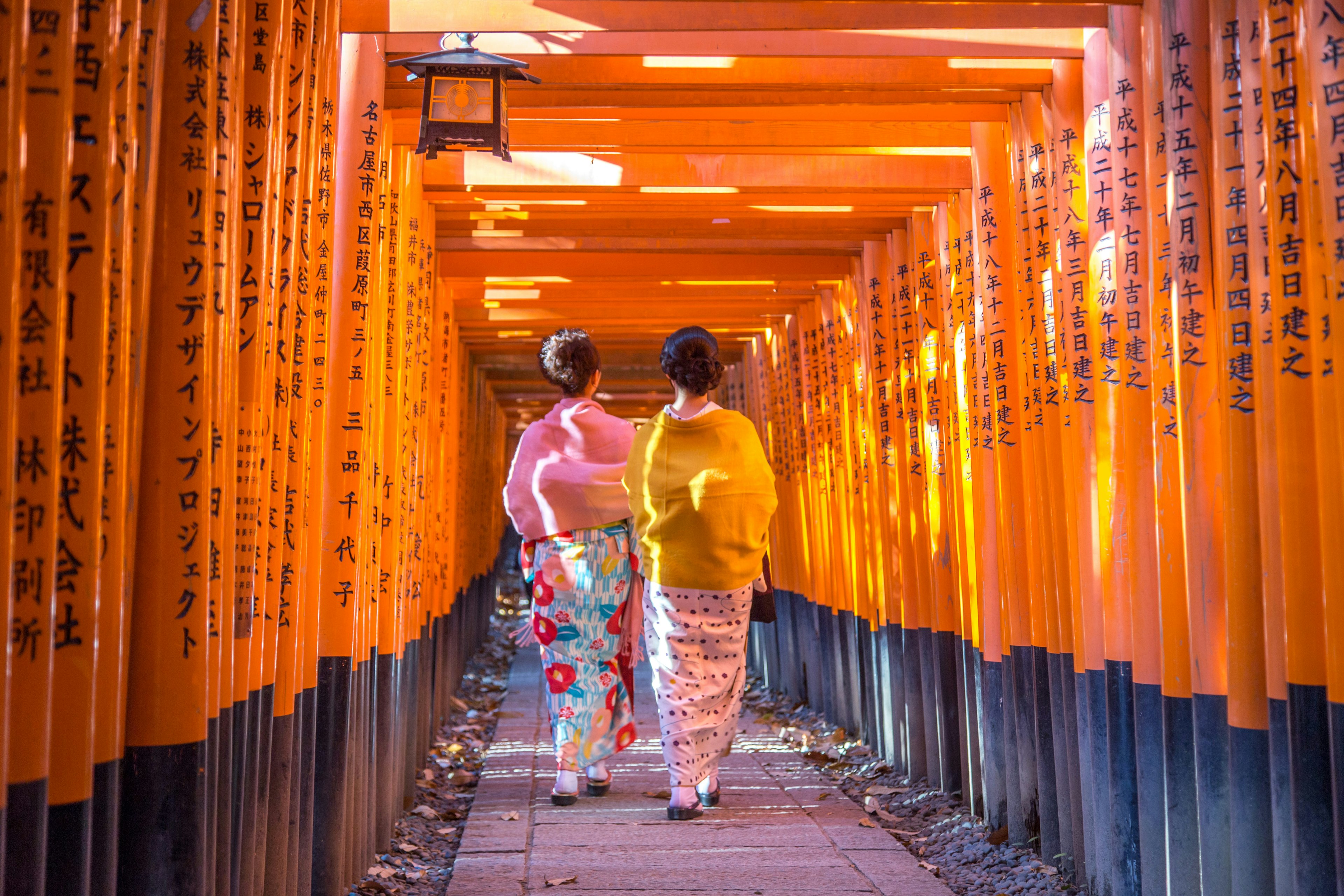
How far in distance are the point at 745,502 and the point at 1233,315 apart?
2529mm

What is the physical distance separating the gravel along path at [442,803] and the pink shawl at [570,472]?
4.45ft

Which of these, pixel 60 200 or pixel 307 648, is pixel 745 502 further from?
pixel 60 200

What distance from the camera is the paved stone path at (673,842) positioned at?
3900mm

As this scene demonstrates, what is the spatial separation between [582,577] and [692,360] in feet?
3.73

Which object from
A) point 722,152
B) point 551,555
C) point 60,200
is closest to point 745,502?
point 551,555

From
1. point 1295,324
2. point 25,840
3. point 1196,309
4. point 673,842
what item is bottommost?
point 673,842

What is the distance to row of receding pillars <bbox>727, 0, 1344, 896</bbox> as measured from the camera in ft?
8.39

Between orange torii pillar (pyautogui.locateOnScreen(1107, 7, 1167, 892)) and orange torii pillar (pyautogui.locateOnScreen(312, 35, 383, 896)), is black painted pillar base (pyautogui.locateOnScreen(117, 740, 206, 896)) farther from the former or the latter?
orange torii pillar (pyautogui.locateOnScreen(1107, 7, 1167, 892))

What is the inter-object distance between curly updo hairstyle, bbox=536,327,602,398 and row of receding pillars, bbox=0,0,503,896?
163cm

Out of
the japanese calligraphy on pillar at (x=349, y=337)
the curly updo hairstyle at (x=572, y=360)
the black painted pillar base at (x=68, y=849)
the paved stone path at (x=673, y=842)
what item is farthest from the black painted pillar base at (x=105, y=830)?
the curly updo hairstyle at (x=572, y=360)

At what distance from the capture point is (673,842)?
4.47 m

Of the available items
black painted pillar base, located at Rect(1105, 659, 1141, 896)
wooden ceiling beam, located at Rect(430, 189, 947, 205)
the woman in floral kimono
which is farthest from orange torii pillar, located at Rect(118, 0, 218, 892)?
wooden ceiling beam, located at Rect(430, 189, 947, 205)

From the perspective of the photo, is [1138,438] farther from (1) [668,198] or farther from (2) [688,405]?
(1) [668,198]

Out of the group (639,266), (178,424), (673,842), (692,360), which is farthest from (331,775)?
(639,266)
